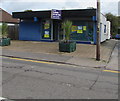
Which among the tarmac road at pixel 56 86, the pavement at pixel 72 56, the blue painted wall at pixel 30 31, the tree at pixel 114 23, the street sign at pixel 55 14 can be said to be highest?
the tree at pixel 114 23

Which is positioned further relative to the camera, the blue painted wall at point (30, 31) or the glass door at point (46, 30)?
the blue painted wall at point (30, 31)

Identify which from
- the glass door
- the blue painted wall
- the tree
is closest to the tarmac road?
the glass door

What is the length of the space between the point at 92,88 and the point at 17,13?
17577 millimetres

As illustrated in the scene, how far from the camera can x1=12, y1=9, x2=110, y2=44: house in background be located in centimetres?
1740

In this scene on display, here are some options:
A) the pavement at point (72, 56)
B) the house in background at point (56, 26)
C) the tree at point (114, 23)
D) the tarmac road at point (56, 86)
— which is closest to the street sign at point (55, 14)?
the house in background at point (56, 26)

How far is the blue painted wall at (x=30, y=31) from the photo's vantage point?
2052 cm

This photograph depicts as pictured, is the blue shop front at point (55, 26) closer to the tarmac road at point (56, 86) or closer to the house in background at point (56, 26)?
the house in background at point (56, 26)

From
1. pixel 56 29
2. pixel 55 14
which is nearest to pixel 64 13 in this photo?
pixel 55 14

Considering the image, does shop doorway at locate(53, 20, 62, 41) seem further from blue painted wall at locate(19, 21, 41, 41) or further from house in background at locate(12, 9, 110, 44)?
blue painted wall at locate(19, 21, 41, 41)

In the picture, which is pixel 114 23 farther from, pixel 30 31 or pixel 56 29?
pixel 30 31

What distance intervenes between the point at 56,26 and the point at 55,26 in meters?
0.13

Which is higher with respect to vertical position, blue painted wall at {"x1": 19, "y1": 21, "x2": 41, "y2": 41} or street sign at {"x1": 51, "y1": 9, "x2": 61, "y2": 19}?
street sign at {"x1": 51, "y1": 9, "x2": 61, "y2": 19}

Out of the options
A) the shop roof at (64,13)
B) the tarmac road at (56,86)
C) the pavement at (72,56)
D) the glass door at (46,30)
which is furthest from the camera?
the glass door at (46,30)

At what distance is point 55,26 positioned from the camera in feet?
65.7
